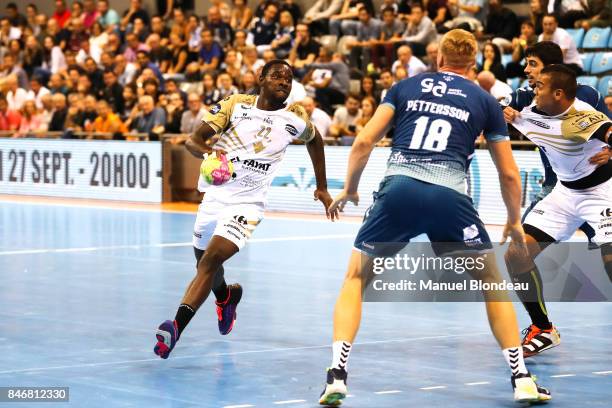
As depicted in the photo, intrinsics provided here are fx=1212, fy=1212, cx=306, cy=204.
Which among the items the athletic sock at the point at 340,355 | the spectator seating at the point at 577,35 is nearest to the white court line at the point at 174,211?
the spectator seating at the point at 577,35

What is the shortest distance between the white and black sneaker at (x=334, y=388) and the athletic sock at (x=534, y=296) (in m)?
2.53

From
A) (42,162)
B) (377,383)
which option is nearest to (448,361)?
(377,383)

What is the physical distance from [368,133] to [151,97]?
1751cm

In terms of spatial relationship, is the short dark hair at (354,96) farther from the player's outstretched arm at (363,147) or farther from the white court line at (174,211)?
the player's outstretched arm at (363,147)

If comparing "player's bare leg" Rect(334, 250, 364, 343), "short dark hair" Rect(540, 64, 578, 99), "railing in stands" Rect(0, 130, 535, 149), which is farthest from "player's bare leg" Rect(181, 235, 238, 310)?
"railing in stands" Rect(0, 130, 535, 149)

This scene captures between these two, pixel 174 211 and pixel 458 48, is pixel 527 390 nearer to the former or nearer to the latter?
pixel 458 48

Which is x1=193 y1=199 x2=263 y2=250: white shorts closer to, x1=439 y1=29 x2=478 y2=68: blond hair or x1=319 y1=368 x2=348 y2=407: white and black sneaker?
x1=319 y1=368 x2=348 y2=407: white and black sneaker

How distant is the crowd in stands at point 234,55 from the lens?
21.1 m

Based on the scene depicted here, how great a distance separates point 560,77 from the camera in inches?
341

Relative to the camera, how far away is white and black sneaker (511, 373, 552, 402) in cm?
697

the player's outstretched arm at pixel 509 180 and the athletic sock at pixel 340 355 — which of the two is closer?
the athletic sock at pixel 340 355

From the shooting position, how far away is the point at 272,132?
9.00 m

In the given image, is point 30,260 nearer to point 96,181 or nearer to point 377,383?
point 377,383

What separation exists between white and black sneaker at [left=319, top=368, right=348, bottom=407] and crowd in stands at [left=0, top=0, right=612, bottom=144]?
1082cm
